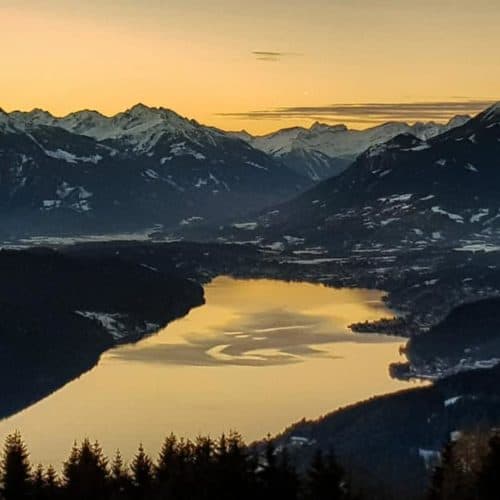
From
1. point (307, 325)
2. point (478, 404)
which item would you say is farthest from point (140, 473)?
point (307, 325)

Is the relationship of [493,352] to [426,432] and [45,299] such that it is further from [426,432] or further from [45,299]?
[45,299]

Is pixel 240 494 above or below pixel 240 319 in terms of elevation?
above

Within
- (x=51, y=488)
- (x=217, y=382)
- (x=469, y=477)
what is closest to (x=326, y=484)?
(x=469, y=477)

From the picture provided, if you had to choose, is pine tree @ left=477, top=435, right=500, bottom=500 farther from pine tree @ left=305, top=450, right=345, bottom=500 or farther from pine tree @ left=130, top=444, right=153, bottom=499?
pine tree @ left=130, top=444, right=153, bottom=499

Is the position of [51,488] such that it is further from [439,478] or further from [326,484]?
[439,478]

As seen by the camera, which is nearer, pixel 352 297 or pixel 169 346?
pixel 169 346

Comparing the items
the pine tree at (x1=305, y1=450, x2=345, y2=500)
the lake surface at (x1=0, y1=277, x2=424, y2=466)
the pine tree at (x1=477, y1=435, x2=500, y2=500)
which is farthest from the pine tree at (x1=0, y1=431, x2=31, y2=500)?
the lake surface at (x1=0, y1=277, x2=424, y2=466)
